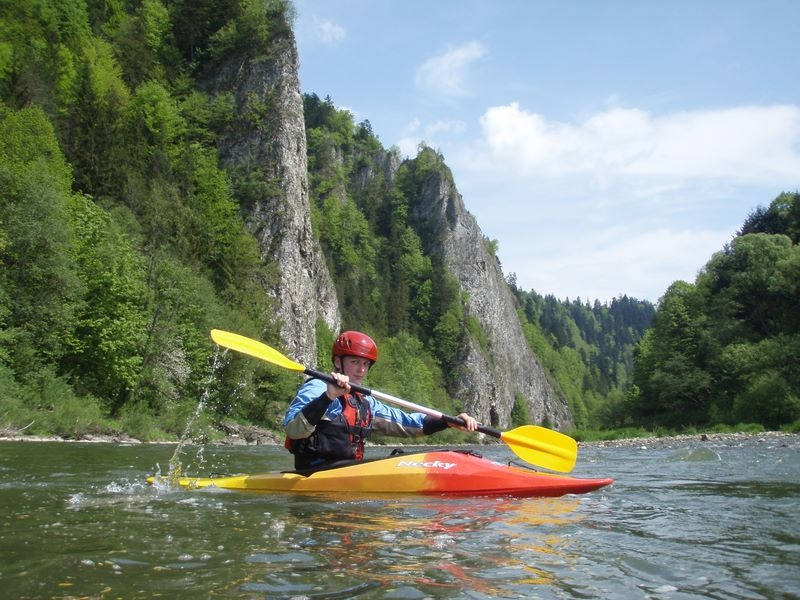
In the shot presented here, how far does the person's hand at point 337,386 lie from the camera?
18.8ft

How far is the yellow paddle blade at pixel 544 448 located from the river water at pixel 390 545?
743 mm

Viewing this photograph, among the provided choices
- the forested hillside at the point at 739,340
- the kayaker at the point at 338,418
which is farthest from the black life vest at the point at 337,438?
the forested hillside at the point at 739,340

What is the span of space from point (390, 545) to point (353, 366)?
8.73 ft

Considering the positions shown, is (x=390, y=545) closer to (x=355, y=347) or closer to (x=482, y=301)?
(x=355, y=347)

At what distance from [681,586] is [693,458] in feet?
40.7

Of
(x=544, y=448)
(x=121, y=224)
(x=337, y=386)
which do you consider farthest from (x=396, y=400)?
(x=121, y=224)

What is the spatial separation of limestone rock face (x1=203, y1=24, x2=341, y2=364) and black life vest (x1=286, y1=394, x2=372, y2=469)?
32600mm

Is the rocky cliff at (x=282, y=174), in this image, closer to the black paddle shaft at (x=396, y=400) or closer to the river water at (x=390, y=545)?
the black paddle shaft at (x=396, y=400)

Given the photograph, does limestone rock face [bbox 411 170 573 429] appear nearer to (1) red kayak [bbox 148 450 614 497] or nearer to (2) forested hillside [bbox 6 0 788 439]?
(2) forested hillside [bbox 6 0 788 439]

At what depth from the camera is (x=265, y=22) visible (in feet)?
151

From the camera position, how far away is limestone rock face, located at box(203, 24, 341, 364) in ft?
135

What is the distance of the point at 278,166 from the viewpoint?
43.1 m

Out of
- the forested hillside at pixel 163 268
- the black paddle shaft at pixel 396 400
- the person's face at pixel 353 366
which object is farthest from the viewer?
the forested hillside at pixel 163 268

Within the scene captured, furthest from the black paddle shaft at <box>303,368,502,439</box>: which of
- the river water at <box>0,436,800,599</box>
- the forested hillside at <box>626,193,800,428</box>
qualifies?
the forested hillside at <box>626,193,800,428</box>
